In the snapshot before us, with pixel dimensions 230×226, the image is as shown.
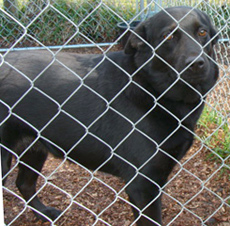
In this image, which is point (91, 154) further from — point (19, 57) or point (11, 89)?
point (19, 57)

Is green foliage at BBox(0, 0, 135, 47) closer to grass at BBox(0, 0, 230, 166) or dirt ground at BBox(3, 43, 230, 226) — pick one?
grass at BBox(0, 0, 230, 166)

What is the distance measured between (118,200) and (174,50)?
4.21 ft

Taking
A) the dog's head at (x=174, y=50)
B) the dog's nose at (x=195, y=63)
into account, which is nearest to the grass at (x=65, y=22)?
the dog's head at (x=174, y=50)

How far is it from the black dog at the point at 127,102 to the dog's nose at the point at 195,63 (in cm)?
2

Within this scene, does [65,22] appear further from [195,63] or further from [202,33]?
[195,63]

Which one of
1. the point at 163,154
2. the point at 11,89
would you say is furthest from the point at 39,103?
the point at 163,154

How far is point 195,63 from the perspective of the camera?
5.70 feet

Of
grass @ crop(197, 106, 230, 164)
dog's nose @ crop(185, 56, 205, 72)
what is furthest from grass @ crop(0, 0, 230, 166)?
dog's nose @ crop(185, 56, 205, 72)

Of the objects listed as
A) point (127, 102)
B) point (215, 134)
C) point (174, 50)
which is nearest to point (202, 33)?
point (174, 50)

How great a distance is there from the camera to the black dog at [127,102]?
190cm

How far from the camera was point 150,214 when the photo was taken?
1930 millimetres

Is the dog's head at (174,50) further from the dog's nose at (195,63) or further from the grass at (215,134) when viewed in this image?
the grass at (215,134)

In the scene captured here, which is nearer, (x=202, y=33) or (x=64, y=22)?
(x=202, y=33)

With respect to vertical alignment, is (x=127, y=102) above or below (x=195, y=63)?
below
